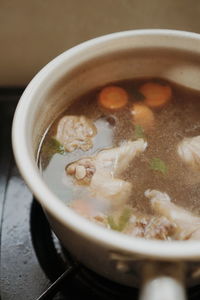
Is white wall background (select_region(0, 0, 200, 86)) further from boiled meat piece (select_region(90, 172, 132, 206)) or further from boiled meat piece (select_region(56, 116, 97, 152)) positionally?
boiled meat piece (select_region(90, 172, 132, 206))

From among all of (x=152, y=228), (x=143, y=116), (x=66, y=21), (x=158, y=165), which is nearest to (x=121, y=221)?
(x=152, y=228)

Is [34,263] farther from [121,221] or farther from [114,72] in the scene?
[114,72]

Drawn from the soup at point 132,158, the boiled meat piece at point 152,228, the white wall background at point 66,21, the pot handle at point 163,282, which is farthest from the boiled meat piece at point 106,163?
the white wall background at point 66,21

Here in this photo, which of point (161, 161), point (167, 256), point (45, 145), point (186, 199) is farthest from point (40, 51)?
point (167, 256)

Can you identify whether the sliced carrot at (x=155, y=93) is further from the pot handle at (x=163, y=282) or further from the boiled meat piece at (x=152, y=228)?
the pot handle at (x=163, y=282)

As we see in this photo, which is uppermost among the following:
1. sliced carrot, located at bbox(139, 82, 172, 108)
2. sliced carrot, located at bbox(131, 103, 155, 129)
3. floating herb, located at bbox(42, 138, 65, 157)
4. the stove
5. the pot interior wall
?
the pot interior wall

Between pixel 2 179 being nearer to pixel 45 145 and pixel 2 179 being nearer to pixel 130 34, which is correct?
pixel 45 145

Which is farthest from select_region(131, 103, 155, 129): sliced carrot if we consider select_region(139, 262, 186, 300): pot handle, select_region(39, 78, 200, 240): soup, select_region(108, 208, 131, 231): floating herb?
select_region(139, 262, 186, 300): pot handle
